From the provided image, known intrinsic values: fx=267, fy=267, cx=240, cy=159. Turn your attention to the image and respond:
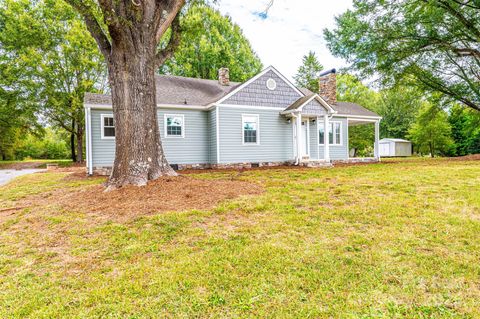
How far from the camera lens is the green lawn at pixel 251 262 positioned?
2004 millimetres

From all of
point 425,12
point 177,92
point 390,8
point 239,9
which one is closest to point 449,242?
point 239,9

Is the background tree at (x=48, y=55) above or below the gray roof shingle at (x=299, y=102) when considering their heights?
above

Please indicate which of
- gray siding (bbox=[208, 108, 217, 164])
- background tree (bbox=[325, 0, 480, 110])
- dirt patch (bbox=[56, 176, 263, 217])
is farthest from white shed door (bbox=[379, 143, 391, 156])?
dirt patch (bbox=[56, 176, 263, 217])

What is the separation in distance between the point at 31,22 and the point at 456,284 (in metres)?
27.2

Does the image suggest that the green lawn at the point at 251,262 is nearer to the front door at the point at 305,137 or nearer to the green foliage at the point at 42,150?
the front door at the point at 305,137

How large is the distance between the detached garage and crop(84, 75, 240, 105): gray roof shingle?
23501 mm

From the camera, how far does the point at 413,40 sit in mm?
13617

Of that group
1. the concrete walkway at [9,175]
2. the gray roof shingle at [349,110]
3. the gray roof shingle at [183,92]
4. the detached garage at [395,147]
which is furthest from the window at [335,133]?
the detached garage at [395,147]

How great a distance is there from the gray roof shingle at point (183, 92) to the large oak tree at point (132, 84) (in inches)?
202

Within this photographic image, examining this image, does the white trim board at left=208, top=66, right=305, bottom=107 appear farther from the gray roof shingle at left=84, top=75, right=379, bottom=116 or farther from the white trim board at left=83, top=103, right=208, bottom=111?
the white trim board at left=83, top=103, right=208, bottom=111

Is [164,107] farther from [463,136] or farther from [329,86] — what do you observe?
[463,136]

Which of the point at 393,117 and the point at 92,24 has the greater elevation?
the point at 393,117

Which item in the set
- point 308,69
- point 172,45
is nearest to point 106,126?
point 172,45

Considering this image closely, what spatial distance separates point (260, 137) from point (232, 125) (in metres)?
1.61
